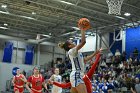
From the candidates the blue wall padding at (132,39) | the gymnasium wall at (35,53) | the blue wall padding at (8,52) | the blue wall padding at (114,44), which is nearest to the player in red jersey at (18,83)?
the blue wall padding at (132,39)

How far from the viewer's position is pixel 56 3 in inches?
820

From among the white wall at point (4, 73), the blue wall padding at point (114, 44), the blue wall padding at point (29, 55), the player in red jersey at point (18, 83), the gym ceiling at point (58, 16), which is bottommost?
the white wall at point (4, 73)

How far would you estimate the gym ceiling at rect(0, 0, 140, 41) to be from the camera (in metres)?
20.5

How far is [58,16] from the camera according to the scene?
24.0 m

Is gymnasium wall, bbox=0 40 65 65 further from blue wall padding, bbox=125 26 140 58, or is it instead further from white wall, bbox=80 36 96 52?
blue wall padding, bbox=125 26 140 58

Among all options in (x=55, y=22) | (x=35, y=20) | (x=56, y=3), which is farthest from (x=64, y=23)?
(x=56, y=3)

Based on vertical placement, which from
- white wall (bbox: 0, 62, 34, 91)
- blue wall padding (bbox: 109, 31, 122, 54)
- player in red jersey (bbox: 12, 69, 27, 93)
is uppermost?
blue wall padding (bbox: 109, 31, 122, 54)

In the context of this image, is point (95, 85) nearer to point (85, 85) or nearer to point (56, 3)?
point (56, 3)

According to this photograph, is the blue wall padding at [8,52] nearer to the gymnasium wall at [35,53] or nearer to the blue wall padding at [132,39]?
the gymnasium wall at [35,53]

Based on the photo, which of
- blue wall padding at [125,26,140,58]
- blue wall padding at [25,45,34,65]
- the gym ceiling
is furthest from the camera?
blue wall padding at [25,45,34,65]

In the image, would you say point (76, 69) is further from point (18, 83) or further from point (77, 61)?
point (18, 83)

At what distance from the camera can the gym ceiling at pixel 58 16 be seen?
2047cm

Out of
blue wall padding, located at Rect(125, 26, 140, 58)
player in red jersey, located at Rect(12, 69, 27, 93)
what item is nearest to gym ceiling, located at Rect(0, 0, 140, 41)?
blue wall padding, located at Rect(125, 26, 140, 58)

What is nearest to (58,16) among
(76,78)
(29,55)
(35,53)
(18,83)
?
(29,55)
